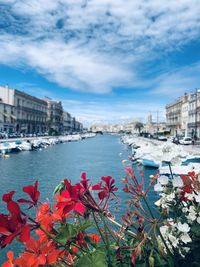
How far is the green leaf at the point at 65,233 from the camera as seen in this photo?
167cm

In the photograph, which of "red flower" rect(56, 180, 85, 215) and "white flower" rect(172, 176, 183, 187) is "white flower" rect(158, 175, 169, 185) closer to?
"white flower" rect(172, 176, 183, 187)

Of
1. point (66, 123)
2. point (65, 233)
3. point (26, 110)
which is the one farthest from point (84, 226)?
point (66, 123)

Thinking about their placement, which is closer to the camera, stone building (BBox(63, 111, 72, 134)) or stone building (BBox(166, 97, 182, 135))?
stone building (BBox(166, 97, 182, 135))

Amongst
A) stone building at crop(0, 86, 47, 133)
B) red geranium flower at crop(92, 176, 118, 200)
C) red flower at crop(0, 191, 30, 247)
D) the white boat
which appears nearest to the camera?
red flower at crop(0, 191, 30, 247)

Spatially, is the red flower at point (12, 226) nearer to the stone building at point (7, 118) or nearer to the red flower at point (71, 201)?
the red flower at point (71, 201)

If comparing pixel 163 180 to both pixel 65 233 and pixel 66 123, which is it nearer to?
pixel 65 233

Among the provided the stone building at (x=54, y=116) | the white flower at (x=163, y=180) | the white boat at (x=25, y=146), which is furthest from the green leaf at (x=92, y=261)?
the stone building at (x=54, y=116)

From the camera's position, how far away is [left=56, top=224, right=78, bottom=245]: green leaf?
1.67 meters

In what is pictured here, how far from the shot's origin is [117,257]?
1.93 meters

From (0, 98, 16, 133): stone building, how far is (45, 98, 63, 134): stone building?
1429 inches

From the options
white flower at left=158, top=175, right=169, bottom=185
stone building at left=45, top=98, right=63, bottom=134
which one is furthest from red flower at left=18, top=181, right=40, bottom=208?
stone building at left=45, top=98, right=63, bottom=134

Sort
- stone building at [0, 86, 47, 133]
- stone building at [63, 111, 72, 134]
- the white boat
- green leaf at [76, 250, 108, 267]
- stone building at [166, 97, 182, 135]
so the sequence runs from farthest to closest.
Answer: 1. stone building at [63, 111, 72, 134]
2. stone building at [166, 97, 182, 135]
3. stone building at [0, 86, 47, 133]
4. the white boat
5. green leaf at [76, 250, 108, 267]

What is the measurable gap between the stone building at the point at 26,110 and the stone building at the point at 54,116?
13.0 ft

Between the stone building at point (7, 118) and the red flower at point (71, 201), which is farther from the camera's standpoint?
the stone building at point (7, 118)
